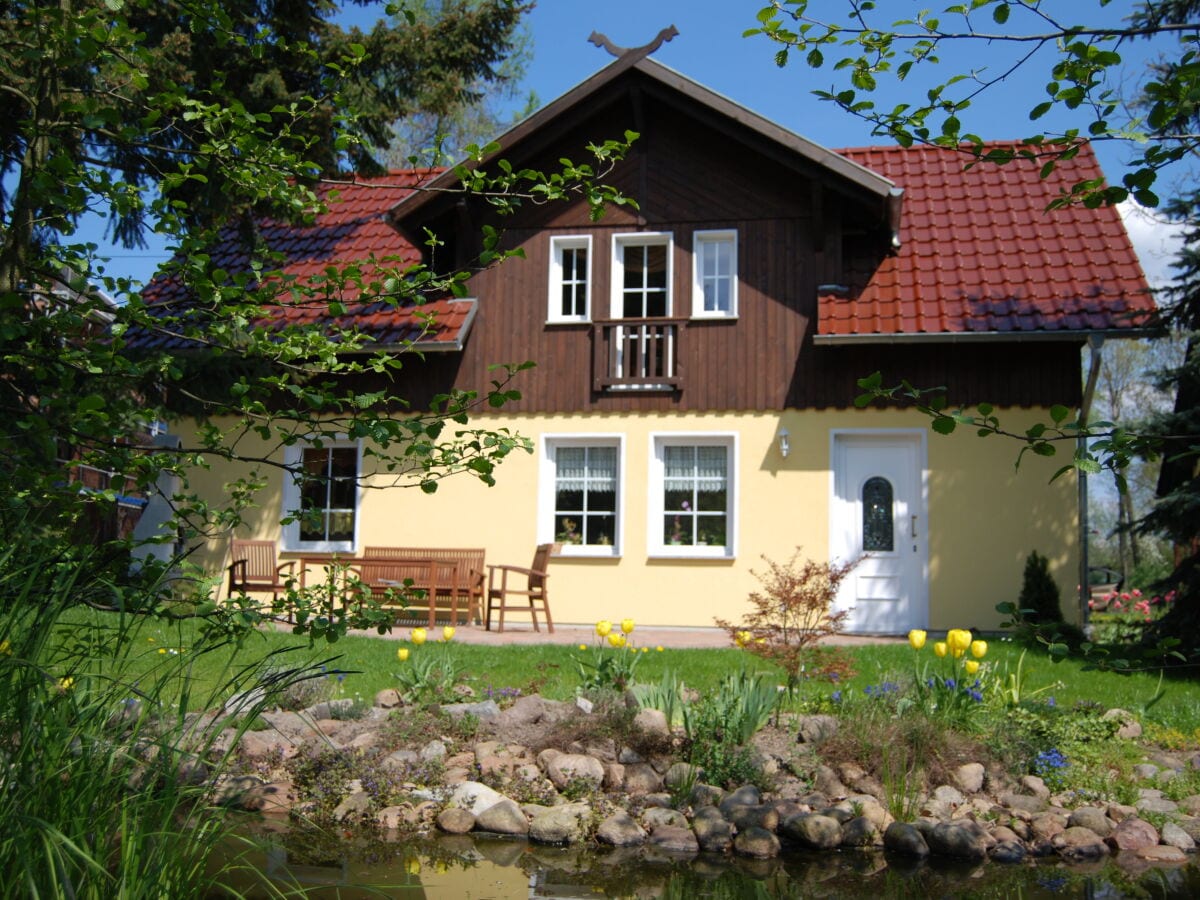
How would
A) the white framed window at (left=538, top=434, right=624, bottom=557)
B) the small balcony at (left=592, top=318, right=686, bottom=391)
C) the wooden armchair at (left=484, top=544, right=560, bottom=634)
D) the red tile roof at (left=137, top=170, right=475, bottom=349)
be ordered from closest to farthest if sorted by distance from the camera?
the wooden armchair at (left=484, top=544, right=560, bottom=634), the small balcony at (left=592, top=318, right=686, bottom=391), the white framed window at (left=538, top=434, right=624, bottom=557), the red tile roof at (left=137, top=170, right=475, bottom=349)

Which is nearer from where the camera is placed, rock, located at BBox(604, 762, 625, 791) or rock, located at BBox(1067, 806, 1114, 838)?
rock, located at BBox(1067, 806, 1114, 838)

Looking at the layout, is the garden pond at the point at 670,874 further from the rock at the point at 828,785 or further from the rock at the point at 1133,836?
the rock at the point at 828,785

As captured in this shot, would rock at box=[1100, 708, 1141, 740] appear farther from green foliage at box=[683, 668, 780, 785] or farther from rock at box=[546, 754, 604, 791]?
rock at box=[546, 754, 604, 791]

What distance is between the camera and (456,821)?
621 centimetres

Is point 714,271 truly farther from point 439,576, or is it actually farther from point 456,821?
point 456,821

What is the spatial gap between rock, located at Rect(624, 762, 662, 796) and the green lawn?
4.19 ft

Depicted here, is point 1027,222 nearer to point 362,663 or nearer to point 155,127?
point 362,663

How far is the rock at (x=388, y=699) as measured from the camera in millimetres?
7922

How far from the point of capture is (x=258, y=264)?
159 inches

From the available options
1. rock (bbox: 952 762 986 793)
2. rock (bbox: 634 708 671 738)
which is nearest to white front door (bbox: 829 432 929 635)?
rock (bbox: 952 762 986 793)

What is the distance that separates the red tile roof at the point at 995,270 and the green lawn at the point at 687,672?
393cm

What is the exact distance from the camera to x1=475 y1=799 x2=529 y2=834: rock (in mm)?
6203

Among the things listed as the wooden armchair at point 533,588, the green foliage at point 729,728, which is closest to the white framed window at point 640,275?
the wooden armchair at point 533,588

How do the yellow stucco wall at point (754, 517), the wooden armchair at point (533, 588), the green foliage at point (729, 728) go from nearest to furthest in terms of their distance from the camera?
1. the green foliage at point (729, 728)
2. the wooden armchair at point (533, 588)
3. the yellow stucco wall at point (754, 517)
